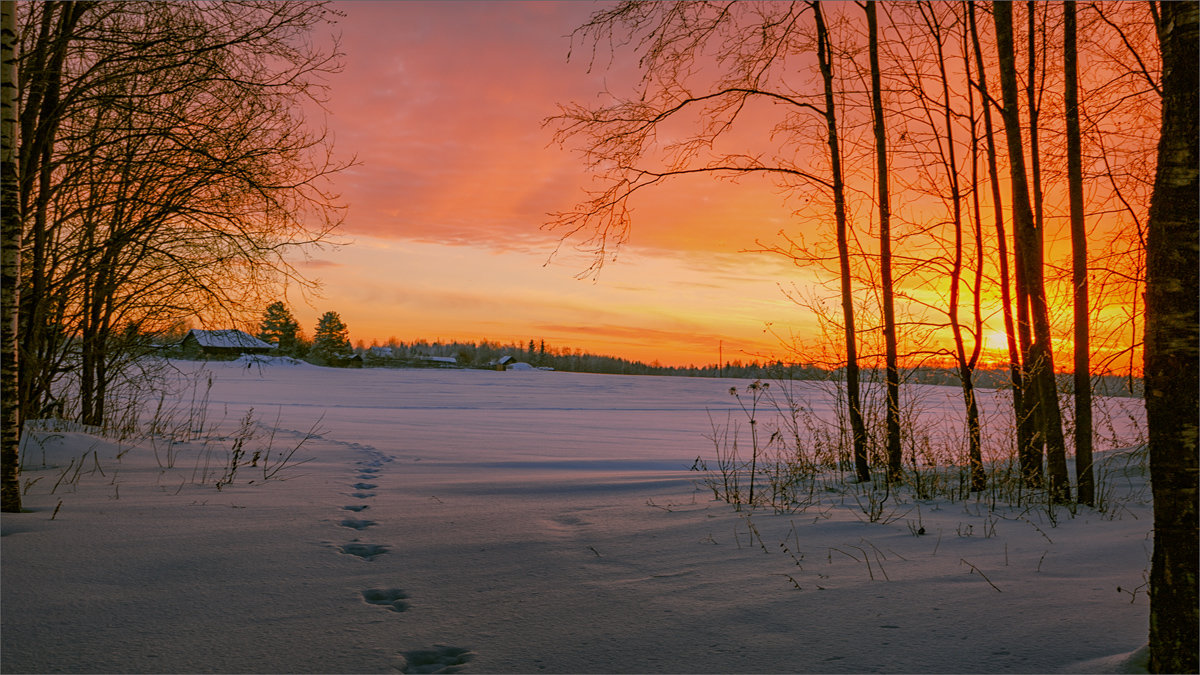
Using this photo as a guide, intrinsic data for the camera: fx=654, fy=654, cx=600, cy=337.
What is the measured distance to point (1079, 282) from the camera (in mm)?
5301

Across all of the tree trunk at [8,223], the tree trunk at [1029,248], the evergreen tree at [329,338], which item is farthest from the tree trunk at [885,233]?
the evergreen tree at [329,338]

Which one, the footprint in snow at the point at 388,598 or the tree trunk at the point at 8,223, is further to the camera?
the tree trunk at the point at 8,223

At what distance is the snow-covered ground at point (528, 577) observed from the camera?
2.33 meters

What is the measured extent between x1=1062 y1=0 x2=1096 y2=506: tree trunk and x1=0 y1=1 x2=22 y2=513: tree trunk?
24.4 ft

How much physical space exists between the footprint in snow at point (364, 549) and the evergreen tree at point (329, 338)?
5491 cm

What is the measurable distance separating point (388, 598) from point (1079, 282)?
5.62 metres

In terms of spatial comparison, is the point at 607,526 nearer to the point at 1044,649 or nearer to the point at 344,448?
the point at 1044,649

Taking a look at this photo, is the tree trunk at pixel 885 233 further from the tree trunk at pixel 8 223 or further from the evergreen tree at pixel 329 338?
the evergreen tree at pixel 329 338

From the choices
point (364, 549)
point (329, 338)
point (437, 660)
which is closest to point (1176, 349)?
point (437, 660)

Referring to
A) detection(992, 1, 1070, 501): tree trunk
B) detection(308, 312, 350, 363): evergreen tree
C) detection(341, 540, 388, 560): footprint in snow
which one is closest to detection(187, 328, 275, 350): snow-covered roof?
detection(341, 540, 388, 560): footprint in snow

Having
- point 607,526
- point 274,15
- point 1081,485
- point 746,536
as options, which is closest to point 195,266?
point 274,15

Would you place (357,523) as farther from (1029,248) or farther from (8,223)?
(1029,248)

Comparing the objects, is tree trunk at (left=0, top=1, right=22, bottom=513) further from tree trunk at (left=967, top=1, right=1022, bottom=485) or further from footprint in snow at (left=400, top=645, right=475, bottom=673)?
tree trunk at (left=967, top=1, right=1022, bottom=485)

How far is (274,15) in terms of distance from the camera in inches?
223
